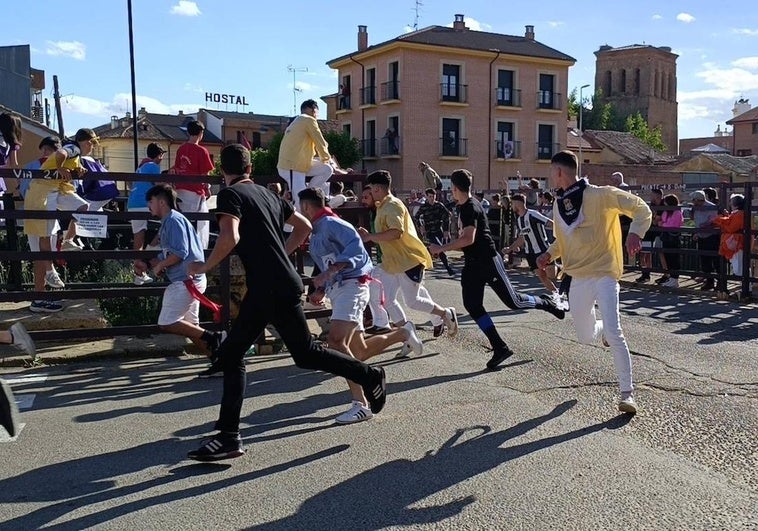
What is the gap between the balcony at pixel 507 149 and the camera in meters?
51.4

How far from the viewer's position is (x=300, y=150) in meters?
9.24

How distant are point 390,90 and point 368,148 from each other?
4.15 metres

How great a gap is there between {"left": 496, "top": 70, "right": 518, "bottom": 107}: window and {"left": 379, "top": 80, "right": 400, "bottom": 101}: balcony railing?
7.08 metres

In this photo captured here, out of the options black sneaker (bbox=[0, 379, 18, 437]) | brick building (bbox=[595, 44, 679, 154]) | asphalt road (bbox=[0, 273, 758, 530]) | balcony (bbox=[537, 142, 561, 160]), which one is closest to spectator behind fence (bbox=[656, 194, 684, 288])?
asphalt road (bbox=[0, 273, 758, 530])

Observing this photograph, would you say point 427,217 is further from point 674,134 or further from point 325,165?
point 674,134

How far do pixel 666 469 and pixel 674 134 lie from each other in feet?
347

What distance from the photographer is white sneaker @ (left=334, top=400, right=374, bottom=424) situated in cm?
599

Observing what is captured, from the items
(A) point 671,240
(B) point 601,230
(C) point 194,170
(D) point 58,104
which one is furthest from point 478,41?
(B) point 601,230

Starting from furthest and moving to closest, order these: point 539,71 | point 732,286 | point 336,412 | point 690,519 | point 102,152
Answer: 1. point 102,152
2. point 539,71
3. point 732,286
4. point 336,412
5. point 690,519

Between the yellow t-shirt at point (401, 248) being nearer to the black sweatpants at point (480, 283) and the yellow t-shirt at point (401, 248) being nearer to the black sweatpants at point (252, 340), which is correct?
the black sweatpants at point (480, 283)

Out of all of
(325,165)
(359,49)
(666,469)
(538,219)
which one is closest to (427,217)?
(538,219)

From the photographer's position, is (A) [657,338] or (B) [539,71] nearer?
(A) [657,338]

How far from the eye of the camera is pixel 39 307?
9.18 meters

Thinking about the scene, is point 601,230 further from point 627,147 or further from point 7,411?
point 627,147
